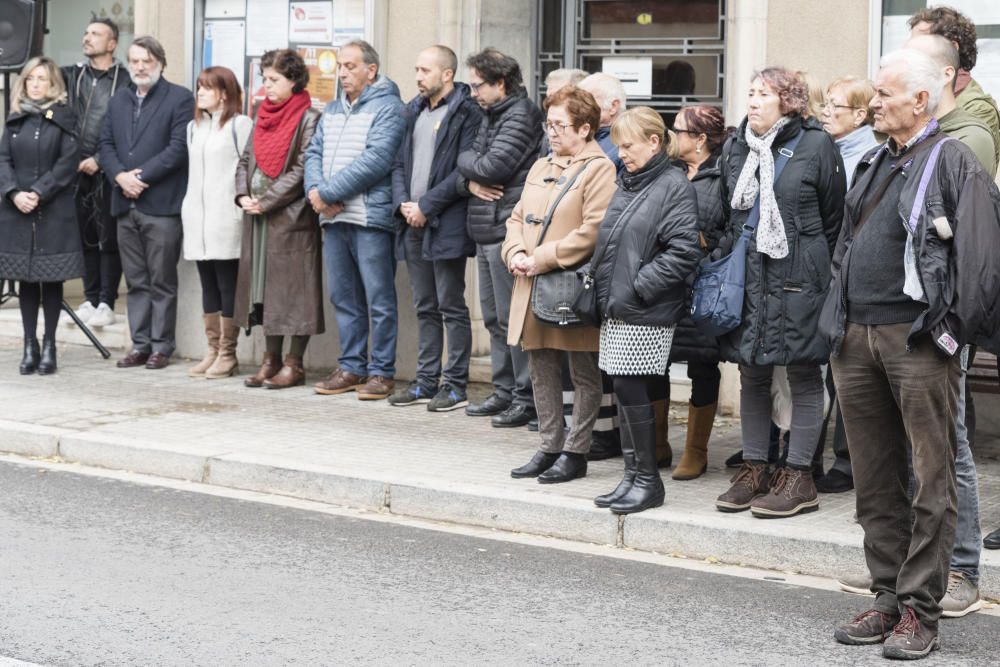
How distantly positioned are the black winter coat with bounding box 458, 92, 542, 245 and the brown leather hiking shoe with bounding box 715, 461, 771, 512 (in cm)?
237

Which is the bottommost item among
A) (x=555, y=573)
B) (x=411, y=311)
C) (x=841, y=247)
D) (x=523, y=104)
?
(x=555, y=573)

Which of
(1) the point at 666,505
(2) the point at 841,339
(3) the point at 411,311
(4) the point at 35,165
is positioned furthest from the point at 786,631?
(4) the point at 35,165

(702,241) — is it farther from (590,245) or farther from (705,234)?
(590,245)

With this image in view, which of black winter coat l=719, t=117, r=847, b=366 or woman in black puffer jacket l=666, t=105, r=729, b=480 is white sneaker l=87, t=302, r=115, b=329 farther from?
black winter coat l=719, t=117, r=847, b=366

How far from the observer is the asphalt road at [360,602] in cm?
517

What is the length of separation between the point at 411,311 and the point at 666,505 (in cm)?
399

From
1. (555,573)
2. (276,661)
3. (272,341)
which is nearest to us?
(276,661)

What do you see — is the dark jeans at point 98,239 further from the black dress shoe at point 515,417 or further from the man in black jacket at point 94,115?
the black dress shoe at point 515,417

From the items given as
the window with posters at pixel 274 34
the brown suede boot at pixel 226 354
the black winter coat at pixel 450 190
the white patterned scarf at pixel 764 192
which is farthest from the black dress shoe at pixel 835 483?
the window with posters at pixel 274 34

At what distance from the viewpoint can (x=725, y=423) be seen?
366 inches

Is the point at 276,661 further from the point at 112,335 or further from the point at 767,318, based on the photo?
the point at 112,335

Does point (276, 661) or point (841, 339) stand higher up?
point (841, 339)

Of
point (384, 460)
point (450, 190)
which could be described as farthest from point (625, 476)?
point (450, 190)

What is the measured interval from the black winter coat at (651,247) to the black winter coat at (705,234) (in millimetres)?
170
